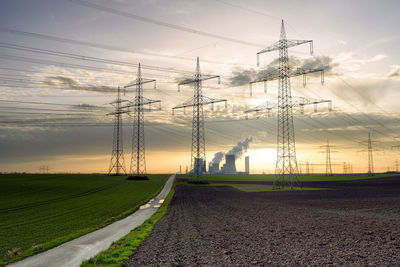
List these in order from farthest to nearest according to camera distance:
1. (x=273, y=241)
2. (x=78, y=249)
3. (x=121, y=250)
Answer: (x=273, y=241), (x=78, y=249), (x=121, y=250)

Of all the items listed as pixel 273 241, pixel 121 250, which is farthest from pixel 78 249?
pixel 273 241

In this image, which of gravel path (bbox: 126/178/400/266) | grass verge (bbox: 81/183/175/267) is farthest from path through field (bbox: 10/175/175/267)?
gravel path (bbox: 126/178/400/266)

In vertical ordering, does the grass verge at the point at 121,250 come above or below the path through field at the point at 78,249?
above

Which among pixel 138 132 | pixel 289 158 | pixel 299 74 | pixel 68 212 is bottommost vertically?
pixel 68 212

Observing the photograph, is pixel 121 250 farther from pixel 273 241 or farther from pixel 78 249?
pixel 273 241

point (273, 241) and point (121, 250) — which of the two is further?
point (273, 241)

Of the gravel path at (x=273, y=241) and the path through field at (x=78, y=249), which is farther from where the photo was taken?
the path through field at (x=78, y=249)

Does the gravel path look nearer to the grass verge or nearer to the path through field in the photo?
the grass verge

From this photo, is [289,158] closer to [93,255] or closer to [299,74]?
[299,74]

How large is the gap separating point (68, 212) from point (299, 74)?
137 feet

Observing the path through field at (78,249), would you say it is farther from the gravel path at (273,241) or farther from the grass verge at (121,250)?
the gravel path at (273,241)

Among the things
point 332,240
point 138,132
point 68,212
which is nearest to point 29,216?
point 68,212

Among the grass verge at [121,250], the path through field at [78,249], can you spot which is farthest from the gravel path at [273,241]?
the path through field at [78,249]

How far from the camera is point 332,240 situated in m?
17.9
